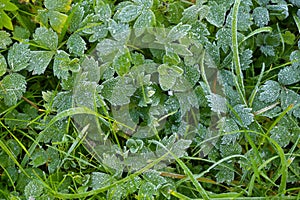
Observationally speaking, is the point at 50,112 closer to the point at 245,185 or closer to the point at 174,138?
the point at 174,138

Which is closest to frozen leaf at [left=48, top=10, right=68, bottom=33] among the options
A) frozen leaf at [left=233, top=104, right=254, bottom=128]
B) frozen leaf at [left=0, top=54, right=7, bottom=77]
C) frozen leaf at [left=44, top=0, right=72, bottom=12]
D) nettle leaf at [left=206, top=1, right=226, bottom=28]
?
frozen leaf at [left=44, top=0, right=72, bottom=12]

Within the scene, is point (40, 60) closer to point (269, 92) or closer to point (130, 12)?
point (130, 12)

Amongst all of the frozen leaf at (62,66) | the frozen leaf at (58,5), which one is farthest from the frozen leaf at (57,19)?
the frozen leaf at (62,66)

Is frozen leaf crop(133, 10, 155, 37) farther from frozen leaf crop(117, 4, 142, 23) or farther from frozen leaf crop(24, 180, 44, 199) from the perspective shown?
frozen leaf crop(24, 180, 44, 199)

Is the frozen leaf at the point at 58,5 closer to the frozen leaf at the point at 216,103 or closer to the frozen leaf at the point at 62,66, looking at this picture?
the frozen leaf at the point at 62,66

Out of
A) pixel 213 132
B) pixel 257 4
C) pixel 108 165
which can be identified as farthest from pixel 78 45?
pixel 257 4

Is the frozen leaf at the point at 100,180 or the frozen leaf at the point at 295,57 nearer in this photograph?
the frozen leaf at the point at 100,180

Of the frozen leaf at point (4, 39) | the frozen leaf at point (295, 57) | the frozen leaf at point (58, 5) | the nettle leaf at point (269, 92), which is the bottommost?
the nettle leaf at point (269, 92)
